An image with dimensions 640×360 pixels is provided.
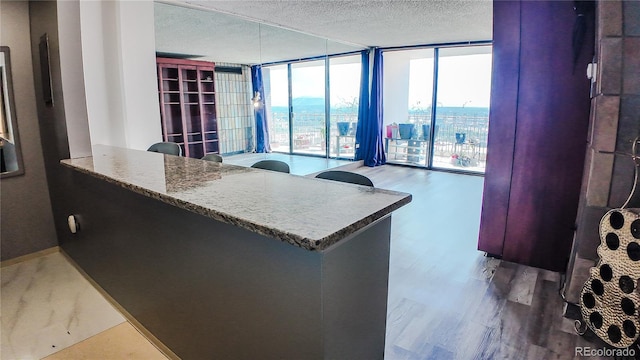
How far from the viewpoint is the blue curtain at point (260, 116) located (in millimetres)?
4941

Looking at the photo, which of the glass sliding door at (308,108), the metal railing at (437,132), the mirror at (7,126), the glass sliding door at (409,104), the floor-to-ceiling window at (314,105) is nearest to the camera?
the mirror at (7,126)

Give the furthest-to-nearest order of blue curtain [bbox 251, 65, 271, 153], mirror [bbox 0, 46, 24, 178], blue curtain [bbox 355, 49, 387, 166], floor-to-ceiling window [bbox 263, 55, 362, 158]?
blue curtain [bbox 355, 49, 387, 166] < floor-to-ceiling window [bbox 263, 55, 362, 158] < blue curtain [bbox 251, 65, 271, 153] < mirror [bbox 0, 46, 24, 178]

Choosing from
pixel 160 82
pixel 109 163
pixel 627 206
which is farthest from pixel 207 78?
pixel 627 206

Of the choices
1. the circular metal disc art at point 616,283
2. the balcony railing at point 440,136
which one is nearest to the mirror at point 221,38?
the balcony railing at point 440,136

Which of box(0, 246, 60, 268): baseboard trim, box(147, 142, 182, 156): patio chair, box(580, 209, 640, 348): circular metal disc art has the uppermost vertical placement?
box(147, 142, 182, 156): patio chair

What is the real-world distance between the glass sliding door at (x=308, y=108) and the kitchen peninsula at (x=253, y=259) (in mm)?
4132

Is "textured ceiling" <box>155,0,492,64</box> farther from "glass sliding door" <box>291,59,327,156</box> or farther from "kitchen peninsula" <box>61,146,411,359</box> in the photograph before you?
"kitchen peninsula" <box>61,146,411,359</box>

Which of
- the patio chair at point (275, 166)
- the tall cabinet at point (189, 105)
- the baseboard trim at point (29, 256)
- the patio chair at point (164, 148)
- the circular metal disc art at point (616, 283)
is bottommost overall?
the baseboard trim at point (29, 256)

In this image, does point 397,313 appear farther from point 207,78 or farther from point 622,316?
point 207,78

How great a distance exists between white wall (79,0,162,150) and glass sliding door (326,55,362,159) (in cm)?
380

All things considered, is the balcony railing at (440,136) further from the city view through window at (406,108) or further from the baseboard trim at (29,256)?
the baseboard trim at (29,256)

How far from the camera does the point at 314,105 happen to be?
634cm

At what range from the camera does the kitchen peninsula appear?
977 millimetres

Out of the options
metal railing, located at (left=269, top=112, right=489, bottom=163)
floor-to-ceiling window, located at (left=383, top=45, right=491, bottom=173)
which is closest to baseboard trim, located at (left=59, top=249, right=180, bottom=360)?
metal railing, located at (left=269, top=112, right=489, bottom=163)
